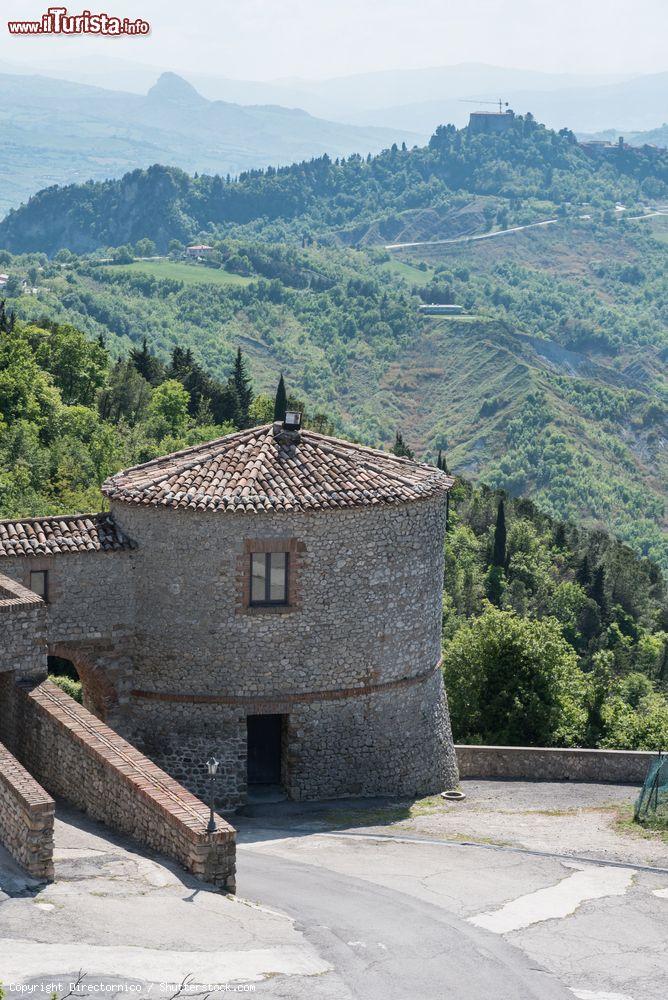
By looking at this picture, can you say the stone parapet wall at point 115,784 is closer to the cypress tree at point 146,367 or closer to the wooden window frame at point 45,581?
the wooden window frame at point 45,581

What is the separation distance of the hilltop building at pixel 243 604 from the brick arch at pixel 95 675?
3 centimetres

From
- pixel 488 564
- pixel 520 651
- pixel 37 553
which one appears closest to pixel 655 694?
pixel 488 564

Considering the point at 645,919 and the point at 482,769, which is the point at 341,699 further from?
the point at 645,919

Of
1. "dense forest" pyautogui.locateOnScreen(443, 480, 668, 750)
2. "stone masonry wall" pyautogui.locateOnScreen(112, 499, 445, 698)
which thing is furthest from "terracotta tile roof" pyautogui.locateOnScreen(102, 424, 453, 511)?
"dense forest" pyautogui.locateOnScreen(443, 480, 668, 750)

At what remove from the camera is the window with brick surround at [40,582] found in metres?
28.7

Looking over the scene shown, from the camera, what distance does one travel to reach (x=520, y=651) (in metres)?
38.9

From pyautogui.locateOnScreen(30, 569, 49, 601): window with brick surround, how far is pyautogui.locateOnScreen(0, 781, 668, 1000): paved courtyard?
572cm

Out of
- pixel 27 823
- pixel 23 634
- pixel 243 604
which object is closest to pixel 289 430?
pixel 243 604

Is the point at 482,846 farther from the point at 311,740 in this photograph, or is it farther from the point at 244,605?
the point at 244,605

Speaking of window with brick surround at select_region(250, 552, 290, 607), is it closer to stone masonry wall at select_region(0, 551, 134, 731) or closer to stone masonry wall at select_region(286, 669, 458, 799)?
stone masonry wall at select_region(286, 669, 458, 799)

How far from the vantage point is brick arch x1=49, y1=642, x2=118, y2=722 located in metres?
29.5

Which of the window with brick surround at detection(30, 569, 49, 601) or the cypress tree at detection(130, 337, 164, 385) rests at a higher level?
the window with brick surround at detection(30, 569, 49, 601)

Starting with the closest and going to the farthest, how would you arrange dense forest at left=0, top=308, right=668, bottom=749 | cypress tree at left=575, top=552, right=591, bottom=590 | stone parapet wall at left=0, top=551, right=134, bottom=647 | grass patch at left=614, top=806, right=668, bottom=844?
grass patch at left=614, top=806, right=668, bottom=844 < stone parapet wall at left=0, top=551, right=134, bottom=647 < dense forest at left=0, top=308, right=668, bottom=749 < cypress tree at left=575, top=552, right=591, bottom=590

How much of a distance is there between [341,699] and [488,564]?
65922 millimetres
